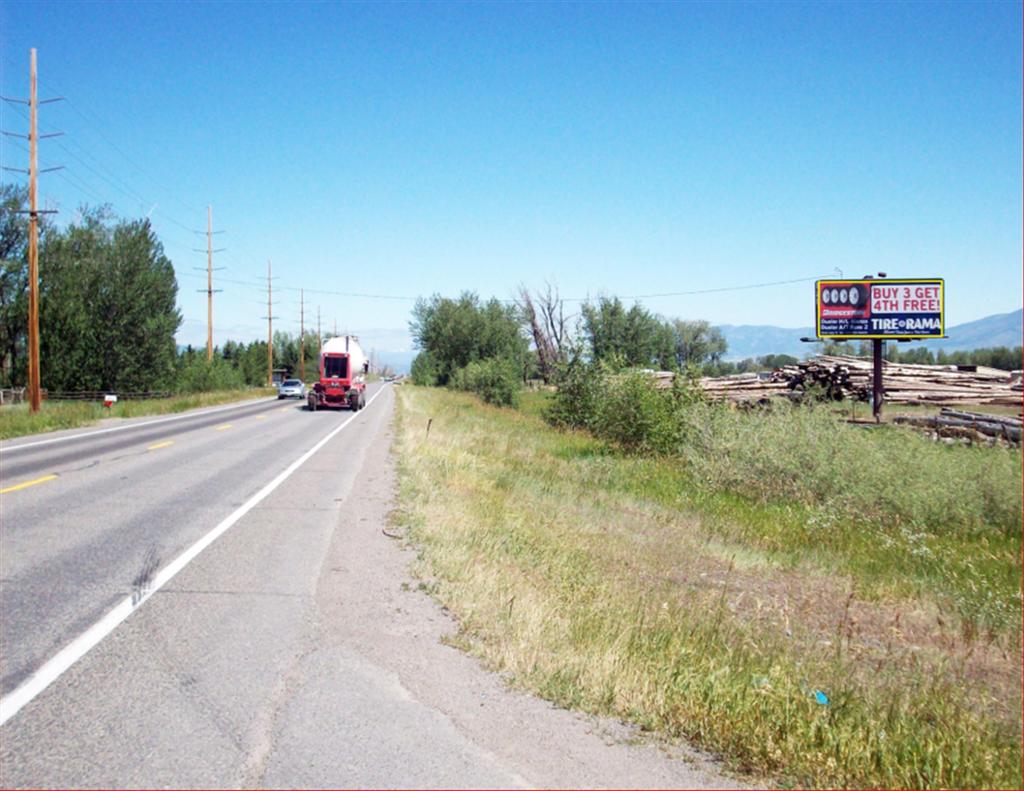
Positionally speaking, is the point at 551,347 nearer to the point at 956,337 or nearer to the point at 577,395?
the point at 577,395

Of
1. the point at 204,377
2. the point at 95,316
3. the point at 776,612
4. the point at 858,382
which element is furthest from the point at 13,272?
the point at 776,612

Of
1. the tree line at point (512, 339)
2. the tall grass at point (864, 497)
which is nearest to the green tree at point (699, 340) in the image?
the tree line at point (512, 339)

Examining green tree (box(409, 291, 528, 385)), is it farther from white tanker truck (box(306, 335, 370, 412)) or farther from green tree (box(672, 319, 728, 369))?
white tanker truck (box(306, 335, 370, 412))

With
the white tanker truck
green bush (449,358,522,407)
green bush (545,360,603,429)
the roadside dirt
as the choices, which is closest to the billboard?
green bush (545,360,603,429)

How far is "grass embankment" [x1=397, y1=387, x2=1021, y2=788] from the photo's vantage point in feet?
15.1

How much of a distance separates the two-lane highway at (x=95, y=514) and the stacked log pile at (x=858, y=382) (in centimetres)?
1450

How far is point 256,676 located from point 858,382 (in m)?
28.4

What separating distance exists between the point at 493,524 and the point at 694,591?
119 inches

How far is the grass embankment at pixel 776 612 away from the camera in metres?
4.62

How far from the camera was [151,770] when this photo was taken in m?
3.97

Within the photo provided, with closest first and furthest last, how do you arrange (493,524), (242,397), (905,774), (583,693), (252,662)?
(905,774)
(583,693)
(252,662)
(493,524)
(242,397)

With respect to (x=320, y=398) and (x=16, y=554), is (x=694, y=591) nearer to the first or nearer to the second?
(x=16, y=554)

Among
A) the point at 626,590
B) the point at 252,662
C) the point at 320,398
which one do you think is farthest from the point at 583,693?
the point at 320,398

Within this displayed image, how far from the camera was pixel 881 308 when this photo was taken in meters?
29.7
